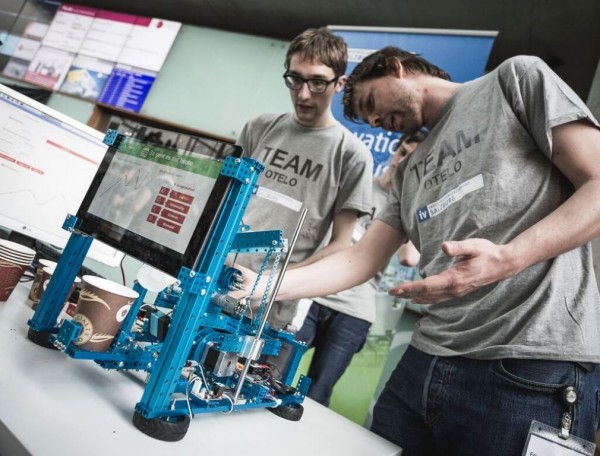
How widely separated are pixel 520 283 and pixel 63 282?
0.94m

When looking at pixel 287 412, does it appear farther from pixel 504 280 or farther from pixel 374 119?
pixel 374 119

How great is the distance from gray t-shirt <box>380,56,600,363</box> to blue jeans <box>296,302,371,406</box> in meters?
0.99

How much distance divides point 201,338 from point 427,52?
8.53 feet

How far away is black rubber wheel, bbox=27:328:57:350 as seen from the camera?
759 mm

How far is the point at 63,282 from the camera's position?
0.80m

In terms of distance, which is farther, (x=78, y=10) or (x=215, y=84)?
(x=78, y=10)

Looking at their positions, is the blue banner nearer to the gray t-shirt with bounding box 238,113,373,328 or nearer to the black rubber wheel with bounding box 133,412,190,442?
the gray t-shirt with bounding box 238,113,373,328

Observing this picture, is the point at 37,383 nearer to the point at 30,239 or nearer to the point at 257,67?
the point at 30,239

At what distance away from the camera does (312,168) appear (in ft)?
4.79

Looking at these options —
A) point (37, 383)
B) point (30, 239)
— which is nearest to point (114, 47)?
point (30, 239)

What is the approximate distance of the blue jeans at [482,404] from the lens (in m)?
0.66

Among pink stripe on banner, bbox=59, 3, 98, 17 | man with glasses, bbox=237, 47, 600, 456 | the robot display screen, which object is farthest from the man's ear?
pink stripe on banner, bbox=59, 3, 98, 17

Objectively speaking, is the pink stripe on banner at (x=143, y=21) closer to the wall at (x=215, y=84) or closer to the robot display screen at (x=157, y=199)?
the wall at (x=215, y=84)

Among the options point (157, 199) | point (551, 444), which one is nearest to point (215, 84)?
point (157, 199)
